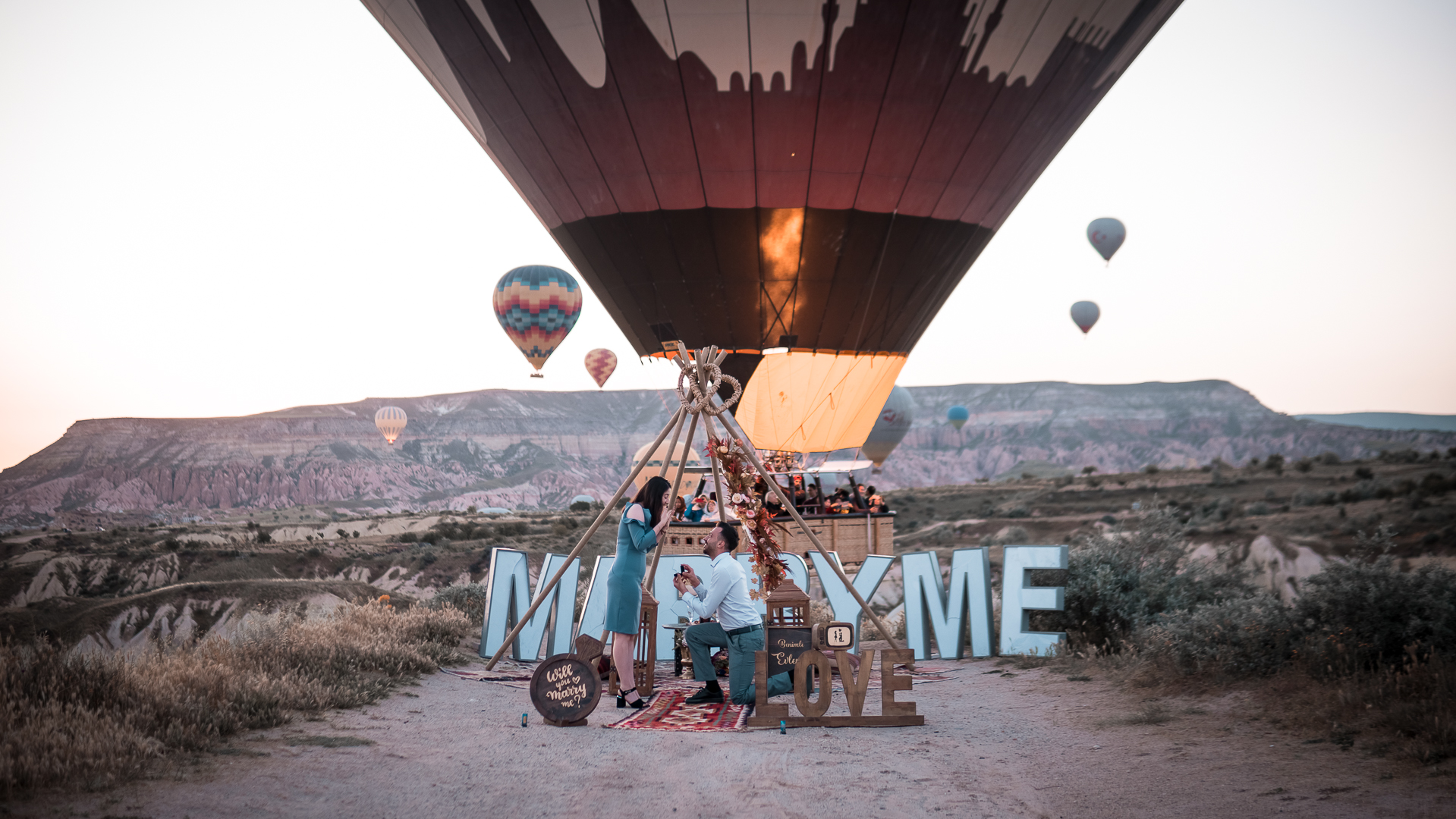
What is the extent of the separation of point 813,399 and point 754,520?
24.4ft

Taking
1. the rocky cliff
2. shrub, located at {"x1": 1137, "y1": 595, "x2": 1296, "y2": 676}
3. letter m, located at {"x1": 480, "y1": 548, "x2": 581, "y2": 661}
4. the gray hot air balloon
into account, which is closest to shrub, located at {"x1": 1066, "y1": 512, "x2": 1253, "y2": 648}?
shrub, located at {"x1": 1137, "y1": 595, "x2": 1296, "y2": 676}

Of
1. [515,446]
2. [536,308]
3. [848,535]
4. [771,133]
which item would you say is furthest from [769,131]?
[515,446]

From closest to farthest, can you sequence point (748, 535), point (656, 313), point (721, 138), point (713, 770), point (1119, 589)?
point (713, 770)
point (748, 535)
point (1119, 589)
point (721, 138)
point (656, 313)

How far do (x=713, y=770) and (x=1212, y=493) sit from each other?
56640 mm

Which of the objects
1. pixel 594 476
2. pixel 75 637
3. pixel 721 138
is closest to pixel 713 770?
pixel 721 138

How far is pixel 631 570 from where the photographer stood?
8273mm

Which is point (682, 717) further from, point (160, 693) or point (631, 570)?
point (160, 693)

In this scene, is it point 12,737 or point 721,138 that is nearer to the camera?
point 12,737

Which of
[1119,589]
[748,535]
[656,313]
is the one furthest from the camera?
[656,313]

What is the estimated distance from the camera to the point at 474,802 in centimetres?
521

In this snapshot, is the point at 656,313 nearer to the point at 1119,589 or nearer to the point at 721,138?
the point at 721,138

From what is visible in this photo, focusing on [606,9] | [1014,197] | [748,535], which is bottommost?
[748,535]

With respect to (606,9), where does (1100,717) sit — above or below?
below

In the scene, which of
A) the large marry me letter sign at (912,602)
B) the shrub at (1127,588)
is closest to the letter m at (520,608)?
the large marry me letter sign at (912,602)
